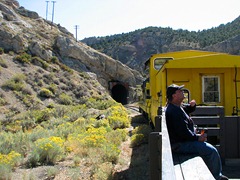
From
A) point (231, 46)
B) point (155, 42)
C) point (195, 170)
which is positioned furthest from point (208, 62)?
point (155, 42)

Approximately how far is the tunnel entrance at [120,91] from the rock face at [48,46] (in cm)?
80

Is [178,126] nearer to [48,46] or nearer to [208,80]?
[208,80]

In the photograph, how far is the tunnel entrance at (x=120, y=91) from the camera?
175 feet

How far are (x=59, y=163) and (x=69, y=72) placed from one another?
107 feet

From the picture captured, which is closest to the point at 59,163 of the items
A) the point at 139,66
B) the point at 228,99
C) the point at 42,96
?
the point at 228,99

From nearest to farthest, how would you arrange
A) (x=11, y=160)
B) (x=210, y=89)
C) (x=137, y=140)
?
(x=210, y=89) → (x=11, y=160) → (x=137, y=140)

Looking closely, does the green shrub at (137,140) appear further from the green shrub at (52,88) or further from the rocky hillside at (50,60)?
the green shrub at (52,88)

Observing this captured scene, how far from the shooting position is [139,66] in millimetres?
98438

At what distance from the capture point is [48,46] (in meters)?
46.3

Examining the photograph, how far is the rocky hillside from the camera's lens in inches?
1490

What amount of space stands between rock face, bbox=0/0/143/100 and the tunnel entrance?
80 centimetres

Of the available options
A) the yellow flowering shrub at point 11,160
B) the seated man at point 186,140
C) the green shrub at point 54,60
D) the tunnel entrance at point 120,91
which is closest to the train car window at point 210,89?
the seated man at point 186,140

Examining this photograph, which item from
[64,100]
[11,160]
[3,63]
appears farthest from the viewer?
[3,63]

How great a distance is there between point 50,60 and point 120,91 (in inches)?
763
